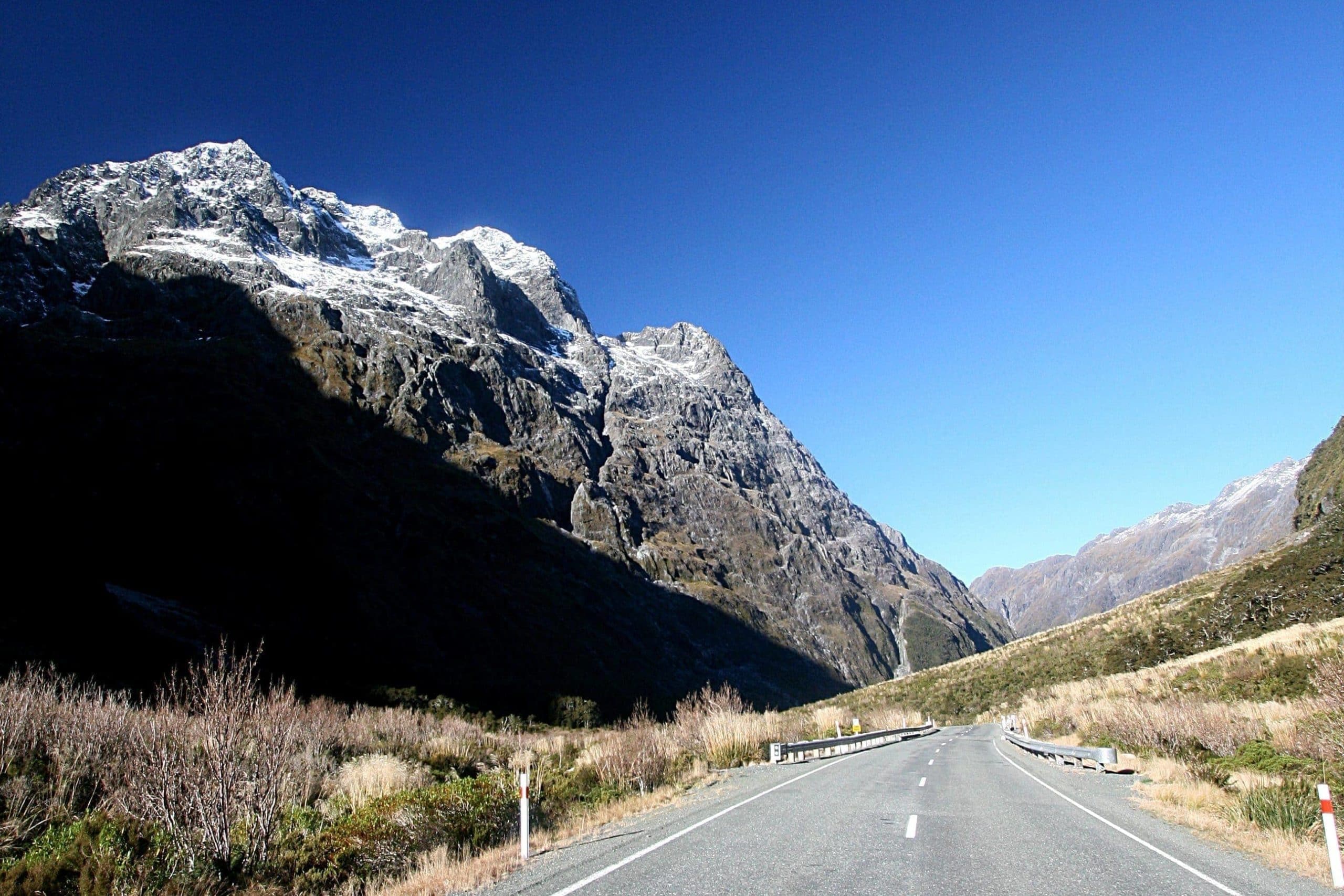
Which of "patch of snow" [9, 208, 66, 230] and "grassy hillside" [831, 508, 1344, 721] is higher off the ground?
"patch of snow" [9, 208, 66, 230]

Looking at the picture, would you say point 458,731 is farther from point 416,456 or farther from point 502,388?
point 502,388

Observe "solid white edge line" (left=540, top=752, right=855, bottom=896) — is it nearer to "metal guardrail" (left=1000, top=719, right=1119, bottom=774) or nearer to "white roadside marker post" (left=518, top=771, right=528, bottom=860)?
"white roadside marker post" (left=518, top=771, right=528, bottom=860)

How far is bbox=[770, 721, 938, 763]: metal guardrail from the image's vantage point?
1043 inches

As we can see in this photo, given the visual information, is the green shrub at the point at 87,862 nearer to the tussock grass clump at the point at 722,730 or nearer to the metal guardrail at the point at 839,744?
the tussock grass clump at the point at 722,730

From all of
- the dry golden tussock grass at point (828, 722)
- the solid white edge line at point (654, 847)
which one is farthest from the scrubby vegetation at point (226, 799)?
the dry golden tussock grass at point (828, 722)

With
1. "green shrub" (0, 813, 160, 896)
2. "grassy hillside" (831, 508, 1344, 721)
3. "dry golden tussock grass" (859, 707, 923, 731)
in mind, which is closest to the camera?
"green shrub" (0, 813, 160, 896)

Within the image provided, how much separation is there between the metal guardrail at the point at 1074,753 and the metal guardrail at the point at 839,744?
698 centimetres

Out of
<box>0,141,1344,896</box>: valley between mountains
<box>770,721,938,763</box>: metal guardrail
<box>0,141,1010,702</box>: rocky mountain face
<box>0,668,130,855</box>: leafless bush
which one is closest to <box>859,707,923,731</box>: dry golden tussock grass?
<box>0,141,1344,896</box>: valley between mountains

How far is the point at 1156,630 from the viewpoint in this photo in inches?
1975

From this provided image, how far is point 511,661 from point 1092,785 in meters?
88.4

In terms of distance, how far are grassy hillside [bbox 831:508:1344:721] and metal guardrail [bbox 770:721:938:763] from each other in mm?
14579

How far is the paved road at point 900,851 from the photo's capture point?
8078 millimetres

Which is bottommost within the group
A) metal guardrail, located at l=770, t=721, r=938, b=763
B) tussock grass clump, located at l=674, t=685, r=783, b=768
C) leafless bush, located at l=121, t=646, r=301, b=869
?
metal guardrail, located at l=770, t=721, r=938, b=763

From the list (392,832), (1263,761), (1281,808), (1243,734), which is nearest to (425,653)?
(392,832)
